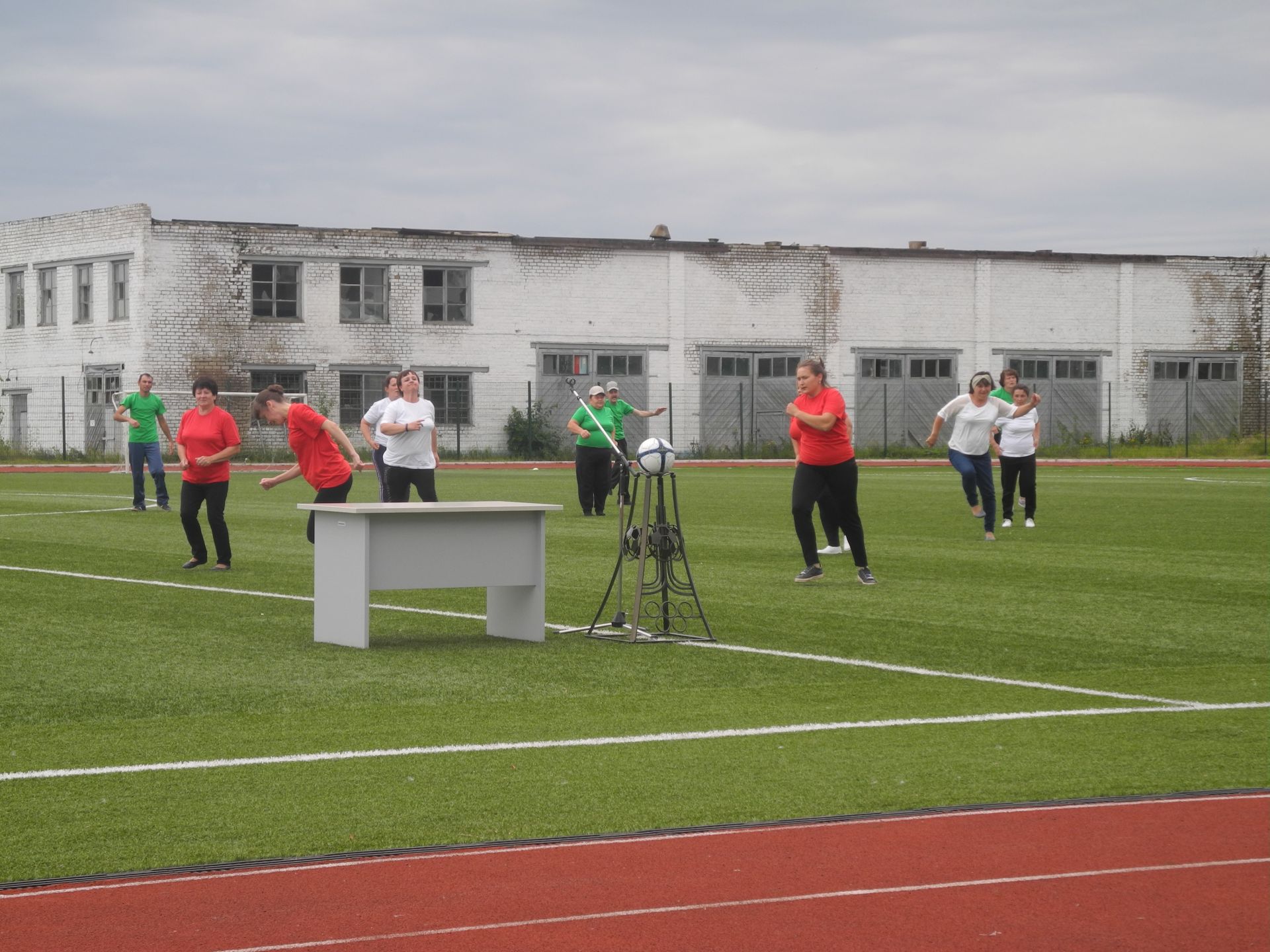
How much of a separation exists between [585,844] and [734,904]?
807 mm

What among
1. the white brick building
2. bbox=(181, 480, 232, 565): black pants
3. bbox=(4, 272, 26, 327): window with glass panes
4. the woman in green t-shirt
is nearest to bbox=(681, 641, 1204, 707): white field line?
bbox=(181, 480, 232, 565): black pants

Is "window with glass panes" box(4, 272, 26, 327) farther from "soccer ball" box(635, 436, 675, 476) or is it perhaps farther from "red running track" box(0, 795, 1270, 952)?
"red running track" box(0, 795, 1270, 952)

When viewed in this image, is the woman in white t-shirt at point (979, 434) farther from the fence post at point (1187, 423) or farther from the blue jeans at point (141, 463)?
the fence post at point (1187, 423)

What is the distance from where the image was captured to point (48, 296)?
50.7 m

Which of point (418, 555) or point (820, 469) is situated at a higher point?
point (820, 469)

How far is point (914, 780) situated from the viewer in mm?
6574

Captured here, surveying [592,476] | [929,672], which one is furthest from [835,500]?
[592,476]

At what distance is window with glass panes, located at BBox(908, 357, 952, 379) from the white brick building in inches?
2.7

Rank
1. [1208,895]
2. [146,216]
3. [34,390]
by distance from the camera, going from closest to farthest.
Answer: [1208,895]
[146,216]
[34,390]

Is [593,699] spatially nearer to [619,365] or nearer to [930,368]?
[619,365]

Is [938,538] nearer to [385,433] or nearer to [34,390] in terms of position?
[385,433]

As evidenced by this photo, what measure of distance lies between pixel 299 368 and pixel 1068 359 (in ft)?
83.1

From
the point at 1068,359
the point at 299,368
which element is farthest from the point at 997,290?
the point at 299,368

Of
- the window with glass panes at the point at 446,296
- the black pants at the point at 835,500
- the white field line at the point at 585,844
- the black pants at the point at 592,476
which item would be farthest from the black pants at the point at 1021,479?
the window with glass panes at the point at 446,296
